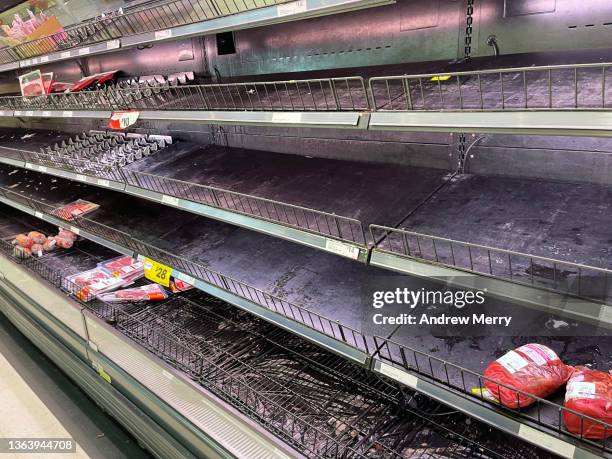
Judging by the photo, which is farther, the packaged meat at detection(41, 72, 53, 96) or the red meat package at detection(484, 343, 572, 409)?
the packaged meat at detection(41, 72, 53, 96)

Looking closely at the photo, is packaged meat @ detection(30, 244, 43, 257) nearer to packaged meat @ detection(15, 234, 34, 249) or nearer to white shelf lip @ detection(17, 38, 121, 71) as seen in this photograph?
packaged meat @ detection(15, 234, 34, 249)

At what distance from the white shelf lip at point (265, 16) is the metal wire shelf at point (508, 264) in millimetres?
578

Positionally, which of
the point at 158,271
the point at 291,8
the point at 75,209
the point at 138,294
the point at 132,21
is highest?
the point at 132,21

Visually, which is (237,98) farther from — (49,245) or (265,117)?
(49,245)

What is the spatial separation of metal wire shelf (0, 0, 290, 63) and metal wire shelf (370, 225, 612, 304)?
1.31 metres

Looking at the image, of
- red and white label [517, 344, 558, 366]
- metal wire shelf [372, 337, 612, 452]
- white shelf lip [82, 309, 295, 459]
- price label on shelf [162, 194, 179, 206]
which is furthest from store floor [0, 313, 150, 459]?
red and white label [517, 344, 558, 366]

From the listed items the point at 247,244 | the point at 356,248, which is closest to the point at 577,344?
the point at 356,248

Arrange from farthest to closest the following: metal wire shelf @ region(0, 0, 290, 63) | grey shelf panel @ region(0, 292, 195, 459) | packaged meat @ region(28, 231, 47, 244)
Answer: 1. packaged meat @ region(28, 231, 47, 244)
2. metal wire shelf @ region(0, 0, 290, 63)
3. grey shelf panel @ region(0, 292, 195, 459)

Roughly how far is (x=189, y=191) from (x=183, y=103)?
39 centimetres

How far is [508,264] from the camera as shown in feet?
3.31

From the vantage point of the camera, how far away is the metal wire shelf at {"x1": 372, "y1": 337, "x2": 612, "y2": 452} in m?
0.83

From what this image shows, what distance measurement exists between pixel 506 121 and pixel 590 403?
0.56 m

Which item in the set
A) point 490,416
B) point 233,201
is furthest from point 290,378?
point 490,416

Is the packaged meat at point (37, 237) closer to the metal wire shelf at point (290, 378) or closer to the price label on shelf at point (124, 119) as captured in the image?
the metal wire shelf at point (290, 378)
